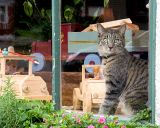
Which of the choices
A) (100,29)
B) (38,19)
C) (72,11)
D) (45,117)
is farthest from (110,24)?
(45,117)

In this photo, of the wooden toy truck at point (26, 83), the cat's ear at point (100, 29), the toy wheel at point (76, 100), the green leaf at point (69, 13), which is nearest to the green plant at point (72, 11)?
the green leaf at point (69, 13)

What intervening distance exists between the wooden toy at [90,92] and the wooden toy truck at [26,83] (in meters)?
0.40

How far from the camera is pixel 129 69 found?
6.25 metres

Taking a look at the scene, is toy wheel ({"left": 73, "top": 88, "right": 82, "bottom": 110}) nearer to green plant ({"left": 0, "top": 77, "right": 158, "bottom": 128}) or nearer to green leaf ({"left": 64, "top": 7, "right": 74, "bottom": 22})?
green plant ({"left": 0, "top": 77, "right": 158, "bottom": 128})

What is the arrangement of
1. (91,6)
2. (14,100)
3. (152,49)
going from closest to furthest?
(152,49) < (14,100) < (91,6)

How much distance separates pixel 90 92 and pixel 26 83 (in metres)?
0.84

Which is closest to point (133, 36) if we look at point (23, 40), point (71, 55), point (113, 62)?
point (113, 62)

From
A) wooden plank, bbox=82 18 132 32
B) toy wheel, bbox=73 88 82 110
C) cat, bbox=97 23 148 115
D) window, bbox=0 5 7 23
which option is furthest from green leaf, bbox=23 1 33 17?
toy wheel, bbox=73 88 82 110

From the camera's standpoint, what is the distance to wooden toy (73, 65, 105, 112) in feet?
A: 20.7

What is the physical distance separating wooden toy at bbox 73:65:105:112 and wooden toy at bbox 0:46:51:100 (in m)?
0.41

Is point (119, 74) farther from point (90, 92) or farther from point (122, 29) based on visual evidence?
point (122, 29)

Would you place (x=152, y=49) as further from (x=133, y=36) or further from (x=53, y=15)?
(x=53, y=15)

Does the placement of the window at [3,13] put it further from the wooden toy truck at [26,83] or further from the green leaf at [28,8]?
the wooden toy truck at [26,83]

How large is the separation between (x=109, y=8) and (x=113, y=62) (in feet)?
2.13
